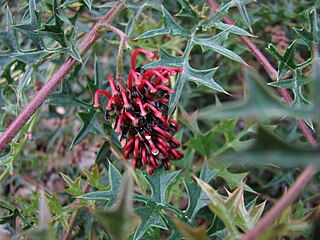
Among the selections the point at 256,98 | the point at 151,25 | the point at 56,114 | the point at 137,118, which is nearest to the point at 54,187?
the point at 56,114

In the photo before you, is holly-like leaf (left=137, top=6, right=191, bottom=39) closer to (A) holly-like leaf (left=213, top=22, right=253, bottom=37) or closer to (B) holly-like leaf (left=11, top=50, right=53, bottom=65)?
(A) holly-like leaf (left=213, top=22, right=253, bottom=37)

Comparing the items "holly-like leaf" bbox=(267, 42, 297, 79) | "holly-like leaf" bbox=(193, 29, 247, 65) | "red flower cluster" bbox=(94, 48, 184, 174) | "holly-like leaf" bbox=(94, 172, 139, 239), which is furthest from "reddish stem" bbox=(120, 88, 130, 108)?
"holly-like leaf" bbox=(94, 172, 139, 239)

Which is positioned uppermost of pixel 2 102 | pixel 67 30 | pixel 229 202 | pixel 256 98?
pixel 256 98

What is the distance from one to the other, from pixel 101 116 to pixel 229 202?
711mm

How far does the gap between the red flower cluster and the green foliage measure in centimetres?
3

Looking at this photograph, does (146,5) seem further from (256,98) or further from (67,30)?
(256,98)

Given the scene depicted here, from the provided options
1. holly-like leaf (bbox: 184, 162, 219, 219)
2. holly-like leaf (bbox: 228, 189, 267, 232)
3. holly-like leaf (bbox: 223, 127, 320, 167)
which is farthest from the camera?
holly-like leaf (bbox: 184, 162, 219, 219)

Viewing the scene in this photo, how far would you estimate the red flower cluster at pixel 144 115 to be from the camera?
991 mm

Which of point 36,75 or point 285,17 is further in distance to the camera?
point 285,17

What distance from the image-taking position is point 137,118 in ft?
3.27

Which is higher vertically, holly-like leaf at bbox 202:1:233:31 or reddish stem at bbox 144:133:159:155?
holly-like leaf at bbox 202:1:233:31

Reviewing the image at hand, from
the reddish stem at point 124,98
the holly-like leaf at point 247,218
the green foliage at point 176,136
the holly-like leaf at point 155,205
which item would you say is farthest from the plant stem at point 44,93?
the holly-like leaf at point 247,218

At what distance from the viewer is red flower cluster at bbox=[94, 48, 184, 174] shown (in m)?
0.99

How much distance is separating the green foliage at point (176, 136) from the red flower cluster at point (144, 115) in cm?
3
